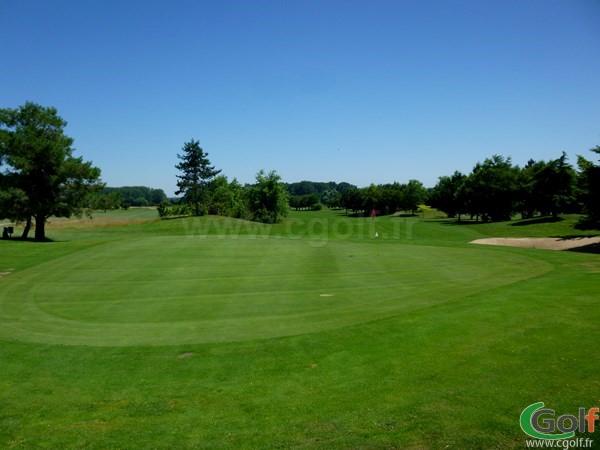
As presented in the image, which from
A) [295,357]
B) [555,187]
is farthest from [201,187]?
[295,357]

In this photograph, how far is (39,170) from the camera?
45406 millimetres

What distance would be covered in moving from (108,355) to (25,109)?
146ft

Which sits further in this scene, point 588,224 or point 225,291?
point 588,224

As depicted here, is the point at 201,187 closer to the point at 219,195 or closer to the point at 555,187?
the point at 219,195

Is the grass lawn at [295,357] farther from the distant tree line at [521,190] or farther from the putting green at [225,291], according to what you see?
the distant tree line at [521,190]

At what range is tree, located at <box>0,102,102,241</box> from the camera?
143 feet

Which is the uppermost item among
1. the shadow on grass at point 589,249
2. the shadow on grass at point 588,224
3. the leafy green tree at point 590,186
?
the leafy green tree at point 590,186

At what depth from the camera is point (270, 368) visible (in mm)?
10219

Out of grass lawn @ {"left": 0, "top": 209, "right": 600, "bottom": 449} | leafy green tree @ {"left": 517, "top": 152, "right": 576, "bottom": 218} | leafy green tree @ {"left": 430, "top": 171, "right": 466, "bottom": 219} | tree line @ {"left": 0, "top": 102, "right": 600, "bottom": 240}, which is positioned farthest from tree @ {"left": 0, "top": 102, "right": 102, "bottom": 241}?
leafy green tree @ {"left": 430, "top": 171, "right": 466, "bottom": 219}

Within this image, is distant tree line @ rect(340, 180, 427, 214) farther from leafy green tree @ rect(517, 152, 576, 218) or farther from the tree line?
leafy green tree @ rect(517, 152, 576, 218)

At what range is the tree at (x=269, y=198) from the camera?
287 ft

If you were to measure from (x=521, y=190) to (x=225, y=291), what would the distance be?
224 ft

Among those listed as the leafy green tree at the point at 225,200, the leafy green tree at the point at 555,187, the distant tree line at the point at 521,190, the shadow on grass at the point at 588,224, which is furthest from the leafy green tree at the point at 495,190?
the leafy green tree at the point at 225,200

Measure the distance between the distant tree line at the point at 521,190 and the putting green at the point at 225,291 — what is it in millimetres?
14261
